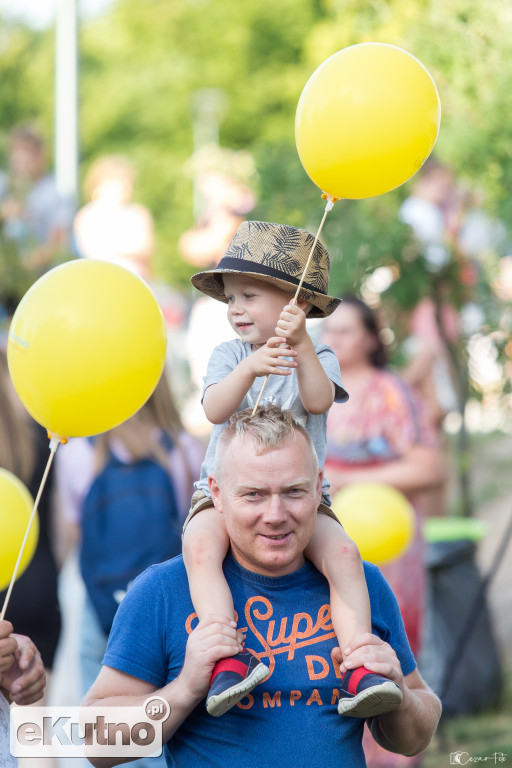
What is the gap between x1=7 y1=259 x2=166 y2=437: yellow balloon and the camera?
276 cm

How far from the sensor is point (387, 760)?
542 cm

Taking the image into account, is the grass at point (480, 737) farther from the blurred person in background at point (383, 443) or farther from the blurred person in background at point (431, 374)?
the blurred person in background at point (431, 374)

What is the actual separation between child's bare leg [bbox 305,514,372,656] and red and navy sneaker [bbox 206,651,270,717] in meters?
0.24

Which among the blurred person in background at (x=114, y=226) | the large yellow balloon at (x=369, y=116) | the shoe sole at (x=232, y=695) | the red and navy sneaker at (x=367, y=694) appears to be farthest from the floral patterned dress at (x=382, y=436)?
the blurred person in background at (x=114, y=226)

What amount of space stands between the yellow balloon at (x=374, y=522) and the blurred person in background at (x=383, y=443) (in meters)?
0.77

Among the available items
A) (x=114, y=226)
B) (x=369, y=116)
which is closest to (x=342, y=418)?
(x=369, y=116)

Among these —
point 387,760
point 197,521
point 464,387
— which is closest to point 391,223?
point 464,387

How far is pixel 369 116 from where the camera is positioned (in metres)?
2.70

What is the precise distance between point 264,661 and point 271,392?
29.6 inches

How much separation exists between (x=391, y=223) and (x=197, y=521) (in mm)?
3376

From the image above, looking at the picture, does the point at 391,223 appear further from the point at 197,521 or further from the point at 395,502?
the point at 197,521

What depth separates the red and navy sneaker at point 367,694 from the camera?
2.45m

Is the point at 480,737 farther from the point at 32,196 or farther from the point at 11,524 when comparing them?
the point at 32,196

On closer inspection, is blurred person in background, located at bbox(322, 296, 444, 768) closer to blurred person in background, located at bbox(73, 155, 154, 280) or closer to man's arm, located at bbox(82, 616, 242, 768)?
man's arm, located at bbox(82, 616, 242, 768)
